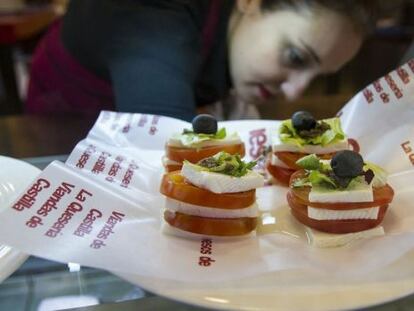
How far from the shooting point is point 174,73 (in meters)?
0.84

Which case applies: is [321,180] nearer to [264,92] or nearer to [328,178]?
[328,178]

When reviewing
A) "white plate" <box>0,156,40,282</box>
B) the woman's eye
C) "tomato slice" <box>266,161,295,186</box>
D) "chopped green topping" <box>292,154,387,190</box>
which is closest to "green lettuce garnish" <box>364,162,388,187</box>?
"chopped green topping" <box>292,154,387,190</box>

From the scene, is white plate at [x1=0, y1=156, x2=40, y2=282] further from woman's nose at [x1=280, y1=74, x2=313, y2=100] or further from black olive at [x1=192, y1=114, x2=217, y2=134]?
woman's nose at [x1=280, y1=74, x2=313, y2=100]

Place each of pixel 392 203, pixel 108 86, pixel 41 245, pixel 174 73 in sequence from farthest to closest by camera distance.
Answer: pixel 108 86 → pixel 174 73 → pixel 392 203 → pixel 41 245

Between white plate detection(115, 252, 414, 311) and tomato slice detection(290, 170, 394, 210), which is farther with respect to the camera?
tomato slice detection(290, 170, 394, 210)

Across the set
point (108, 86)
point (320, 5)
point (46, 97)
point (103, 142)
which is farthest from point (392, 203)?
point (46, 97)

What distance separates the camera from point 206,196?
1.78 ft

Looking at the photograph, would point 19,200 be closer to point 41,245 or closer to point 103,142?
point 41,245

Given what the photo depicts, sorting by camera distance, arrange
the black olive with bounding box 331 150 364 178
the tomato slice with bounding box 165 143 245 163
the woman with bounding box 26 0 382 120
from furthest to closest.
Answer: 1. the woman with bounding box 26 0 382 120
2. the tomato slice with bounding box 165 143 245 163
3. the black olive with bounding box 331 150 364 178

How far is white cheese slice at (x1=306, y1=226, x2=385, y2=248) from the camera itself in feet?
1.75

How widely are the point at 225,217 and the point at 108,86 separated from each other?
2.12ft

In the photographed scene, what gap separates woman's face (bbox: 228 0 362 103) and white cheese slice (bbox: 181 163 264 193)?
1.65ft

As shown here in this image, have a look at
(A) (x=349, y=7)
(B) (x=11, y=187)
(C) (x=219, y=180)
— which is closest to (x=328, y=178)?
(C) (x=219, y=180)

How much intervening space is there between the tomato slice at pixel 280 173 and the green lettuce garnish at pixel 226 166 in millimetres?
121
